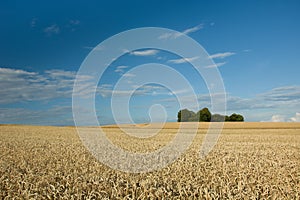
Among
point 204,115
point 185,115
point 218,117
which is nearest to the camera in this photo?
point 218,117

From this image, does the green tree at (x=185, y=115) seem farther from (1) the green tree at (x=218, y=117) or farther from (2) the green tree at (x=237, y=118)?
(2) the green tree at (x=237, y=118)

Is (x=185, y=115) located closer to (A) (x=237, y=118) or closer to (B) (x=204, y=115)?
(B) (x=204, y=115)

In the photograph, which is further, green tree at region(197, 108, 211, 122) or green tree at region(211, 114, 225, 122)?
Answer: green tree at region(197, 108, 211, 122)

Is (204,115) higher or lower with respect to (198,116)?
higher

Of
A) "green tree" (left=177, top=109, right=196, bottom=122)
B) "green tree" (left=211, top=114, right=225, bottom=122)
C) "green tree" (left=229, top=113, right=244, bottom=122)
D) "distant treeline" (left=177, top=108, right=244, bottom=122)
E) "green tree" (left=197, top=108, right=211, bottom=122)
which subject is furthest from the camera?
"green tree" (left=229, top=113, right=244, bottom=122)

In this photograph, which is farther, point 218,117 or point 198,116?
point 198,116

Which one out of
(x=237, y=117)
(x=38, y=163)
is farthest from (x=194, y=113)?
(x=38, y=163)

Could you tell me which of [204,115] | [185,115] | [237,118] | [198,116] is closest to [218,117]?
[204,115]

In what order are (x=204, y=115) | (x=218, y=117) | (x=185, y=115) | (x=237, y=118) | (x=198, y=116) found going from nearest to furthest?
(x=218, y=117), (x=198, y=116), (x=185, y=115), (x=204, y=115), (x=237, y=118)

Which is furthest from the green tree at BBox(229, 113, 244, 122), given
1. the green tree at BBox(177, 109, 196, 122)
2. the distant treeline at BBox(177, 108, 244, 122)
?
the green tree at BBox(177, 109, 196, 122)

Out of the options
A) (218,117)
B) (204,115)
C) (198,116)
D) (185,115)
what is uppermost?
(204,115)

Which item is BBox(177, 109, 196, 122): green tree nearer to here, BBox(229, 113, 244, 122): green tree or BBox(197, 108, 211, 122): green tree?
BBox(197, 108, 211, 122): green tree

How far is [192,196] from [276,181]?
2932 mm

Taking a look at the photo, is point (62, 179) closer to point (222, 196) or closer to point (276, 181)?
point (222, 196)
